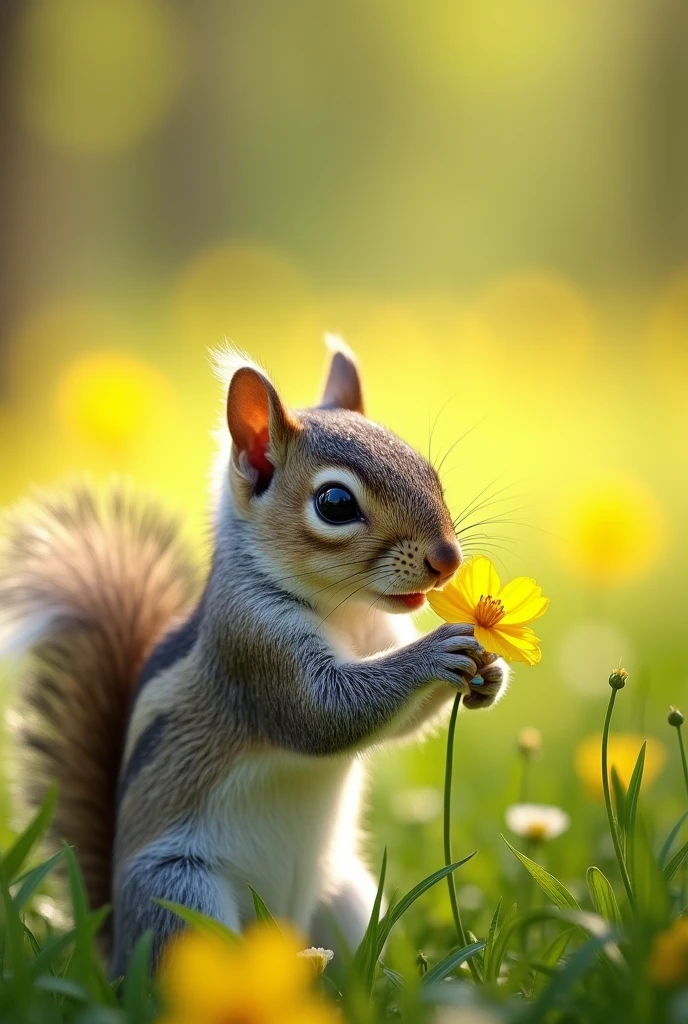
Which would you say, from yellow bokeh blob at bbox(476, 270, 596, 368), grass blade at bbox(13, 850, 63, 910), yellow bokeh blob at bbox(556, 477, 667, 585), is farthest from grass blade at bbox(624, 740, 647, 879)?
yellow bokeh blob at bbox(476, 270, 596, 368)

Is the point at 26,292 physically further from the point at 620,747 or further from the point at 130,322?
the point at 620,747

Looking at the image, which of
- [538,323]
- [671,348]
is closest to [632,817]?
[671,348]

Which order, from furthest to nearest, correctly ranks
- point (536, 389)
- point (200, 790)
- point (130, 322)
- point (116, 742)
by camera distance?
1. point (130, 322)
2. point (536, 389)
3. point (116, 742)
4. point (200, 790)

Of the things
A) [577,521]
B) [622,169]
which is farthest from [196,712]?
[622,169]

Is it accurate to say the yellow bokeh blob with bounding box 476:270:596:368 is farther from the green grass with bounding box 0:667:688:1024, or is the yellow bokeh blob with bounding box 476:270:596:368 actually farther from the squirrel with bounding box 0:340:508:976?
the green grass with bounding box 0:667:688:1024

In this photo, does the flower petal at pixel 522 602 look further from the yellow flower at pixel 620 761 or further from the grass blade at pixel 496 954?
the yellow flower at pixel 620 761
